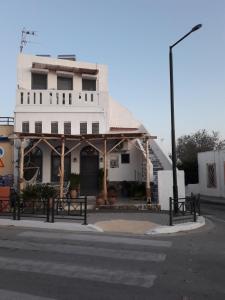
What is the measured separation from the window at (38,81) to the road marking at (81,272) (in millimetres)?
18039

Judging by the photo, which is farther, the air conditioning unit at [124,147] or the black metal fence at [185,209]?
the air conditioning unit at [124,147]

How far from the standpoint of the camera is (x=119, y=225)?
1434 cm

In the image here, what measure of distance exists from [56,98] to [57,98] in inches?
2.8

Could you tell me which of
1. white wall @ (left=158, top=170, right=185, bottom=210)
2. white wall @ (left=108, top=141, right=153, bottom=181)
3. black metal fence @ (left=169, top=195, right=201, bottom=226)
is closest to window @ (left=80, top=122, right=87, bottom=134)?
white wall @ (left=108, top=141, right=153, bottom=181)

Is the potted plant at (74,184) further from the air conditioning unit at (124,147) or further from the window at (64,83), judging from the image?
the window at (64,83)

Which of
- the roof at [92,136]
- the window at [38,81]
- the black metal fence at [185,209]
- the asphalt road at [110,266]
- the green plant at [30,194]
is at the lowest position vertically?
the asphalt road at [110,266]

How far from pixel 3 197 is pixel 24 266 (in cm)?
960

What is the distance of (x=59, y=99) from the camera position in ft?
76.4

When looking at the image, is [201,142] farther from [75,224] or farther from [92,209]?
[75,224]

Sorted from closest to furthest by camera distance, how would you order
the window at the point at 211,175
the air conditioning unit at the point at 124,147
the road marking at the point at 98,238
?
1. the road marking at the point at 98,238
2. the air conditioning unit at the point at 124,147
3. the window at the point at 211,175

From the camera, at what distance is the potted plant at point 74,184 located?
2134 cm

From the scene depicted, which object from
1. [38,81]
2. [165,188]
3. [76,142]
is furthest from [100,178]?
[38,81]

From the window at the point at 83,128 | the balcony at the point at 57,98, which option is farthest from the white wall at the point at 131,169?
the balcony at the point at 57,98

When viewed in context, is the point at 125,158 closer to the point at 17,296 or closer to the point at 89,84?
the point at 89,84
